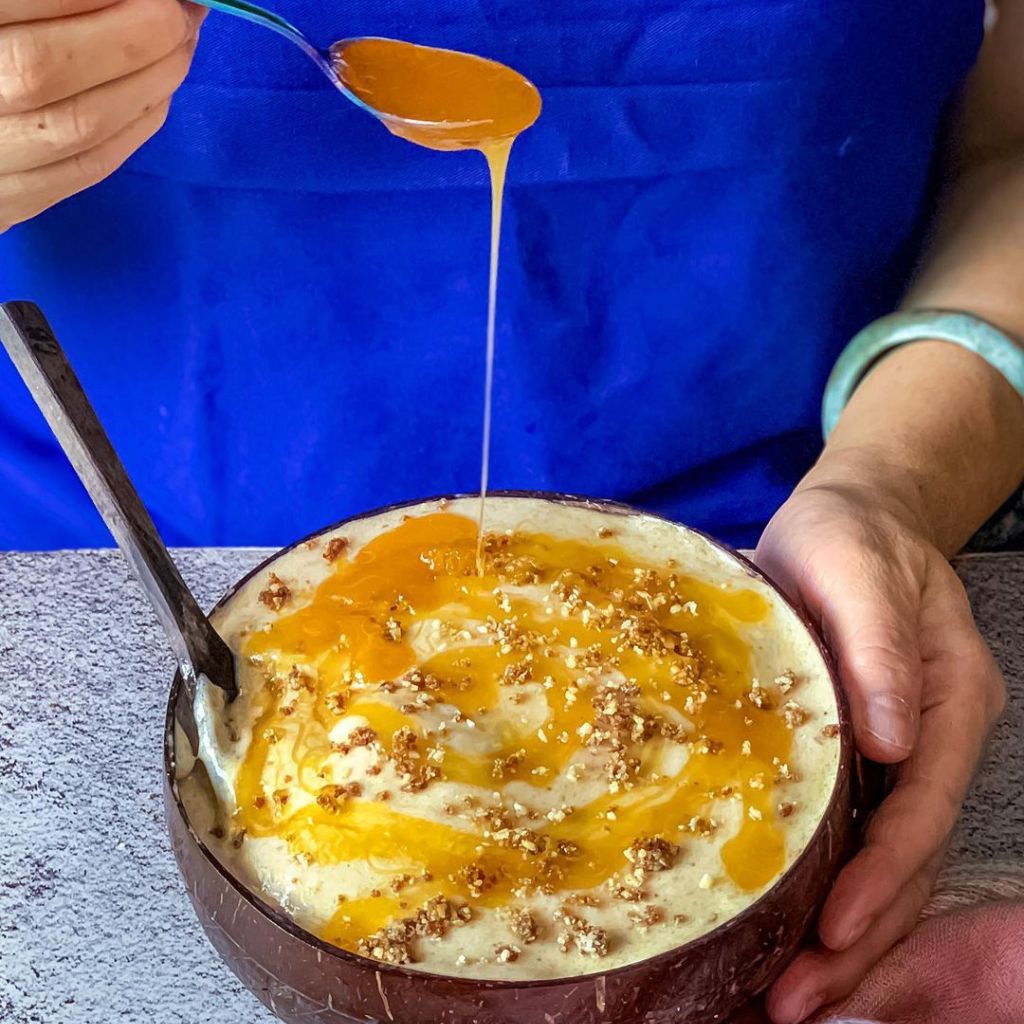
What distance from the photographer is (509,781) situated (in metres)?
0.68

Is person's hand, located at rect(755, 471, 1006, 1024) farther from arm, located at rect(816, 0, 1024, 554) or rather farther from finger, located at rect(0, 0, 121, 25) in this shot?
finger, located at rect(0, 0, 121, 25)

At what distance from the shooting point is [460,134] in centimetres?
78

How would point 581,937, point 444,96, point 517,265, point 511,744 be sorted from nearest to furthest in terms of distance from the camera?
point 581,937, point 511,744, point 444,96, point 517,265

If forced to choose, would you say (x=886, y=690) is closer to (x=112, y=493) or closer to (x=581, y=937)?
(x=581, y=937)

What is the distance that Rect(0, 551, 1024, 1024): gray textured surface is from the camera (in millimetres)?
758

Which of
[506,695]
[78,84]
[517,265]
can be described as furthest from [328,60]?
[506,695]

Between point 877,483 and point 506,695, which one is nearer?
point 506,695

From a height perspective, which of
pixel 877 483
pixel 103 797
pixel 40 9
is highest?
pixel 40 9

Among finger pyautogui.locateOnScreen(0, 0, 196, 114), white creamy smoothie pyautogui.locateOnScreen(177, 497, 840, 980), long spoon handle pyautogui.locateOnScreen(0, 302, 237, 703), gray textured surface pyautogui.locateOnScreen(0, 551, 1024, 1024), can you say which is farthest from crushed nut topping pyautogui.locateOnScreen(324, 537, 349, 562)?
finger pyautogui.locateOnScreen(0, 0, 196, 114)

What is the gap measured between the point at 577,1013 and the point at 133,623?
1.89 ft

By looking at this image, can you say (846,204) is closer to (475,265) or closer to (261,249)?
(475,265)

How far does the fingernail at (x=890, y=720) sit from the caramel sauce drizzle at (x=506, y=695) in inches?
2.3

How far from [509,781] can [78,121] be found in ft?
1.56

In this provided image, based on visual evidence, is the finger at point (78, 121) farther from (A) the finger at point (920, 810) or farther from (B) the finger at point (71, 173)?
(A) the finger at point (920, 810)
